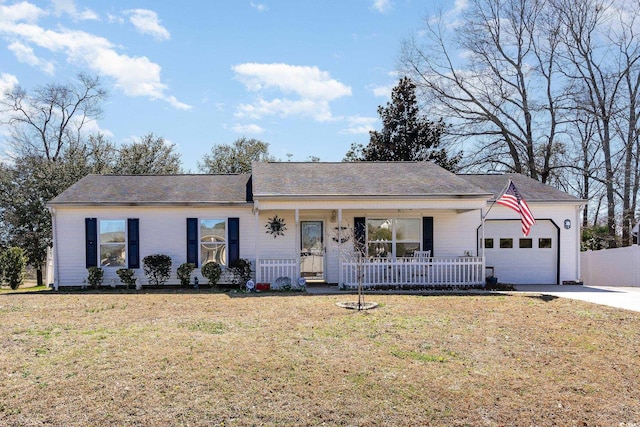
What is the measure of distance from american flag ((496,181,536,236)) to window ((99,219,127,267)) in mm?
11115

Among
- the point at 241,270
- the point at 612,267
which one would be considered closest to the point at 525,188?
the point at 612,267

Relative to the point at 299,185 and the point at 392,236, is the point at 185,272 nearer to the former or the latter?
the point at 299,185

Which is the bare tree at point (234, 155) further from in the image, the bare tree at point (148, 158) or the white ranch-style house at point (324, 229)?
the white ranch-style house at point (324, 229)

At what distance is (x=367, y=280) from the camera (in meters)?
13.5

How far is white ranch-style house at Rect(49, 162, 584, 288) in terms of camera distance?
1359cm

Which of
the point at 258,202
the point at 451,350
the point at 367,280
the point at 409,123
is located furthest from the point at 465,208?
the point at 409,123

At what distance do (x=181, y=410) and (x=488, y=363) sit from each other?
3.92 m

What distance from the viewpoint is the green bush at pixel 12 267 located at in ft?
56.1

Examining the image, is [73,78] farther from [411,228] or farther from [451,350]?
[451,350]

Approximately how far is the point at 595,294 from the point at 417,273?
477cm

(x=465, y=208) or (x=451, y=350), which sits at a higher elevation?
(x=465, y=208)

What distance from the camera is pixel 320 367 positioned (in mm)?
5992

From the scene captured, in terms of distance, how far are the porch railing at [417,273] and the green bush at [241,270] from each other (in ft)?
9.73

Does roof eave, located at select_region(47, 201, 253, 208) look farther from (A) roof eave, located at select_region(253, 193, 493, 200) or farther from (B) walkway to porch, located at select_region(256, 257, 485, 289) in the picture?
(B) walkway to porch, located at select_region(256, 257, 485, 289)
